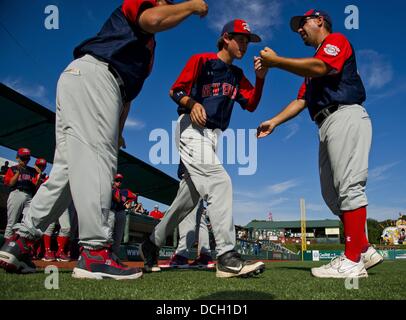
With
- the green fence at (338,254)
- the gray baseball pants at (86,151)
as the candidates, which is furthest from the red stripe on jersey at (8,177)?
the green fence at (338,254)

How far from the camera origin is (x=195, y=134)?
10.0 ft

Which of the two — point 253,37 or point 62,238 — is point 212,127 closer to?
point 253,37

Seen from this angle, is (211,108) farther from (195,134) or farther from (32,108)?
(32,108)

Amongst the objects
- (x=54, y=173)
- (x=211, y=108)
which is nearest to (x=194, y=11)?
(x=211, y=108)

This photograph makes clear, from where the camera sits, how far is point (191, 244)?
4312 mm

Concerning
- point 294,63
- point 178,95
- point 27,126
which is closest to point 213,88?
point 178,95

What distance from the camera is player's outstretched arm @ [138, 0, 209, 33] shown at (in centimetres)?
216

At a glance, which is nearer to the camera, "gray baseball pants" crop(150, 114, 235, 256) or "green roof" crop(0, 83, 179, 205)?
"gray baseball pants" crop(150, 114, 235, 256)

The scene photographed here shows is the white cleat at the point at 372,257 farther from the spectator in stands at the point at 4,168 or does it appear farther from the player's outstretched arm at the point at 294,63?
the spectator in stands at the point at 4,168

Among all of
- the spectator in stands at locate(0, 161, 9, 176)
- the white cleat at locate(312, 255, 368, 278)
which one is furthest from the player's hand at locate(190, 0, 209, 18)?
the spectator in stands at locate(0, 161, 9, 176)

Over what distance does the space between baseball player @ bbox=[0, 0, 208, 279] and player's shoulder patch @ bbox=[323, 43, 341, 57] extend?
1.04 meters

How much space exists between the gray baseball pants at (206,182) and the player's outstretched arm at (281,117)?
0.61 metres

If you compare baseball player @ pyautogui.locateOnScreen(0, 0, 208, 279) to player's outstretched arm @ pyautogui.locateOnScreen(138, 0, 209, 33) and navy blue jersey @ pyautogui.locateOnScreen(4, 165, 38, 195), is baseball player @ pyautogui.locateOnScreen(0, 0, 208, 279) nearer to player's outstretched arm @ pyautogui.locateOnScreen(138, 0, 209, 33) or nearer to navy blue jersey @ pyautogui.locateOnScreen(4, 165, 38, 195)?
player's outstretched arm @ pyautogui.locateOnScreen(138, 0, 209, 33)

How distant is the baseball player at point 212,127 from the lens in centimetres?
273
